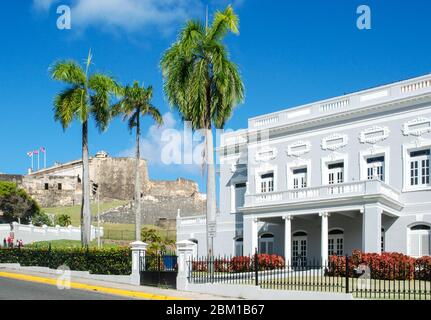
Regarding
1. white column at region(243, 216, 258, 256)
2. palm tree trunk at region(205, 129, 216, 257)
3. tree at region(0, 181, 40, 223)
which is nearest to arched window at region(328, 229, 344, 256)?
white column at region(243, 216, 258, 256)

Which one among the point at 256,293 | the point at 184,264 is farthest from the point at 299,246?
the point at 256,293

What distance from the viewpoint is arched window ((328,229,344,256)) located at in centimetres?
3466

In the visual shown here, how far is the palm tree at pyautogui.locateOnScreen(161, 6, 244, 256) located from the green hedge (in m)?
4.02

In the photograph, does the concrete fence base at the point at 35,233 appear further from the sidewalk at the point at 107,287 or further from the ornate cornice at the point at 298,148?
the sidewalk at the point at 107,287

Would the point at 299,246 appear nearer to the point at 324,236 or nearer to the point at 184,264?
the point at 324,236

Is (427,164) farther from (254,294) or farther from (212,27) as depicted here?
(254,294)

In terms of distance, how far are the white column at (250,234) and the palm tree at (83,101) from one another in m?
8.70

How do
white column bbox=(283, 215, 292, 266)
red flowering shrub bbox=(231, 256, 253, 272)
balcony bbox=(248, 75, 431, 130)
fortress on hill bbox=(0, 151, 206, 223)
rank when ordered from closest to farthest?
red flowering shrub bbox=(231, 256, 253, 272), balcony bbox=(248, 75, 431, 130), white column bbox=(283, 215, 292, 266), fortress on hill bbox=(0, 151, 206, 223)

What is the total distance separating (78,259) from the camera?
30.2 m

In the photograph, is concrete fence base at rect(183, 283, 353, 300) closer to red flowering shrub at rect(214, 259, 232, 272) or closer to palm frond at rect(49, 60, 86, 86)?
red flowering shrub at rect(214, 259, 232, 272)

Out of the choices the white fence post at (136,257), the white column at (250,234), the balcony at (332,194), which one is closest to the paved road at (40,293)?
the white fence post at (136,257)

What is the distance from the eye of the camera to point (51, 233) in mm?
63969

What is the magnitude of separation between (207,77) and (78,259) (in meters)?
10.2
